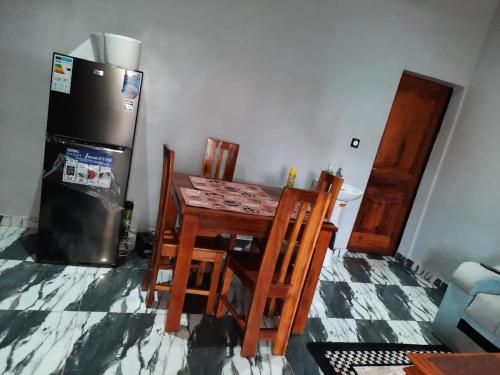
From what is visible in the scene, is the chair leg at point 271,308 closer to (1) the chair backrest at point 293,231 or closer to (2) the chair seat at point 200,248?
(1) the chair backrest at point 293,231

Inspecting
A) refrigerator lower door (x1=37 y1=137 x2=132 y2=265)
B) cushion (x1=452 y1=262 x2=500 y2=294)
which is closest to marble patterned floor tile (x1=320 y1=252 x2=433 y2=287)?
cushion (x1=452 y1=262 x2=500 y2=294)

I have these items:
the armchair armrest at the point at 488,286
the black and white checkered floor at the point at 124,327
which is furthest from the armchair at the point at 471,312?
Answer: the black and white checkered floor at the point at 124,327

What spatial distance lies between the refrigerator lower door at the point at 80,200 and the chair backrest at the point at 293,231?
3.88ft

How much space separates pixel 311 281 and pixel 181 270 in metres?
0.83

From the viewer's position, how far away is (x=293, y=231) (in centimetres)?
171

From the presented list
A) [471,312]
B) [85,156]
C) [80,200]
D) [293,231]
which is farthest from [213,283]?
[471,312]

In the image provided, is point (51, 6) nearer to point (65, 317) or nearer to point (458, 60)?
point (65, 317)

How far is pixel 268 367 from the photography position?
1.80 meters

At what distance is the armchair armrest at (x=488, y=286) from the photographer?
7.21 ft

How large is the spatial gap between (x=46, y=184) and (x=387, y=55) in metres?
3.19

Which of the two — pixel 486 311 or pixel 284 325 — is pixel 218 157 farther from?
pixel 486 311

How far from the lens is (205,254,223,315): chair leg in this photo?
2.04 metres

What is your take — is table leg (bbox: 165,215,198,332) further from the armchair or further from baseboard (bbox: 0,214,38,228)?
the armchair

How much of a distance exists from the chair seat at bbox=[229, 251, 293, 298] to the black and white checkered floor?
15.4 inches
